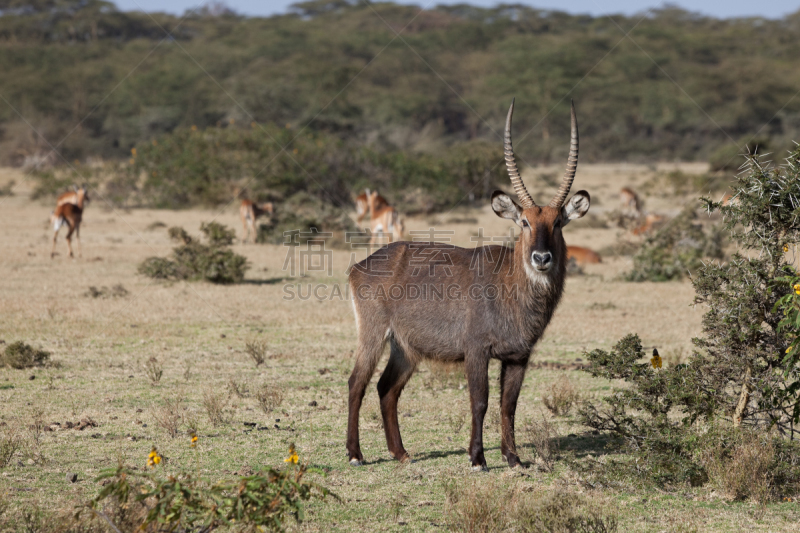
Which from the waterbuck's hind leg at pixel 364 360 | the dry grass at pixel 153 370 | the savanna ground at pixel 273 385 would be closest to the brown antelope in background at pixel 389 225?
the savanna ground at pixel 273 385

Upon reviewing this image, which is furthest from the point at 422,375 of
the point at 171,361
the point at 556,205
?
the point at 556,205

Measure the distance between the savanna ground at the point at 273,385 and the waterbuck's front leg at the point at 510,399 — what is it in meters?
0.15

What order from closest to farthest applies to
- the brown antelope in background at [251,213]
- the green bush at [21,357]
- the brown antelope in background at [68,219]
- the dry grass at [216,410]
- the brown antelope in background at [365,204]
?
the dry grass at [216,410] → the green bush at [21,357] → the brown antelope in background at [68,219] → the brown antelope in background at [251,213] → the brown antelope in background at [365,204]

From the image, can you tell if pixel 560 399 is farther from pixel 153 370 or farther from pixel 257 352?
pixel 153 370

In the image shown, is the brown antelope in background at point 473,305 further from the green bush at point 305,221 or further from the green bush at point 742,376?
the green bush at point 305,221

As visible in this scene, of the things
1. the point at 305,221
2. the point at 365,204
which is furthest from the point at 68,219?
the point at 365,204

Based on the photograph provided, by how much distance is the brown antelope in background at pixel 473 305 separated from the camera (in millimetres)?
6148

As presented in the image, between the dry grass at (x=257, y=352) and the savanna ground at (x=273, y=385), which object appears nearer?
the savanna ground at (x=273, y=385)

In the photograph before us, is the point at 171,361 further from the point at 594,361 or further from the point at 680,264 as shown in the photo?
the point at 680,264

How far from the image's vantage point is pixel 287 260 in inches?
706

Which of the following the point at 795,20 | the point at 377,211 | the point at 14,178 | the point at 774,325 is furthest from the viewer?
the point at 795,20

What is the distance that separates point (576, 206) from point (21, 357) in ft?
20.0

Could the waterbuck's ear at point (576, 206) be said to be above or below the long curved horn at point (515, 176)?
below

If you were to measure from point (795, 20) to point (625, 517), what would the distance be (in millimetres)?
81440
